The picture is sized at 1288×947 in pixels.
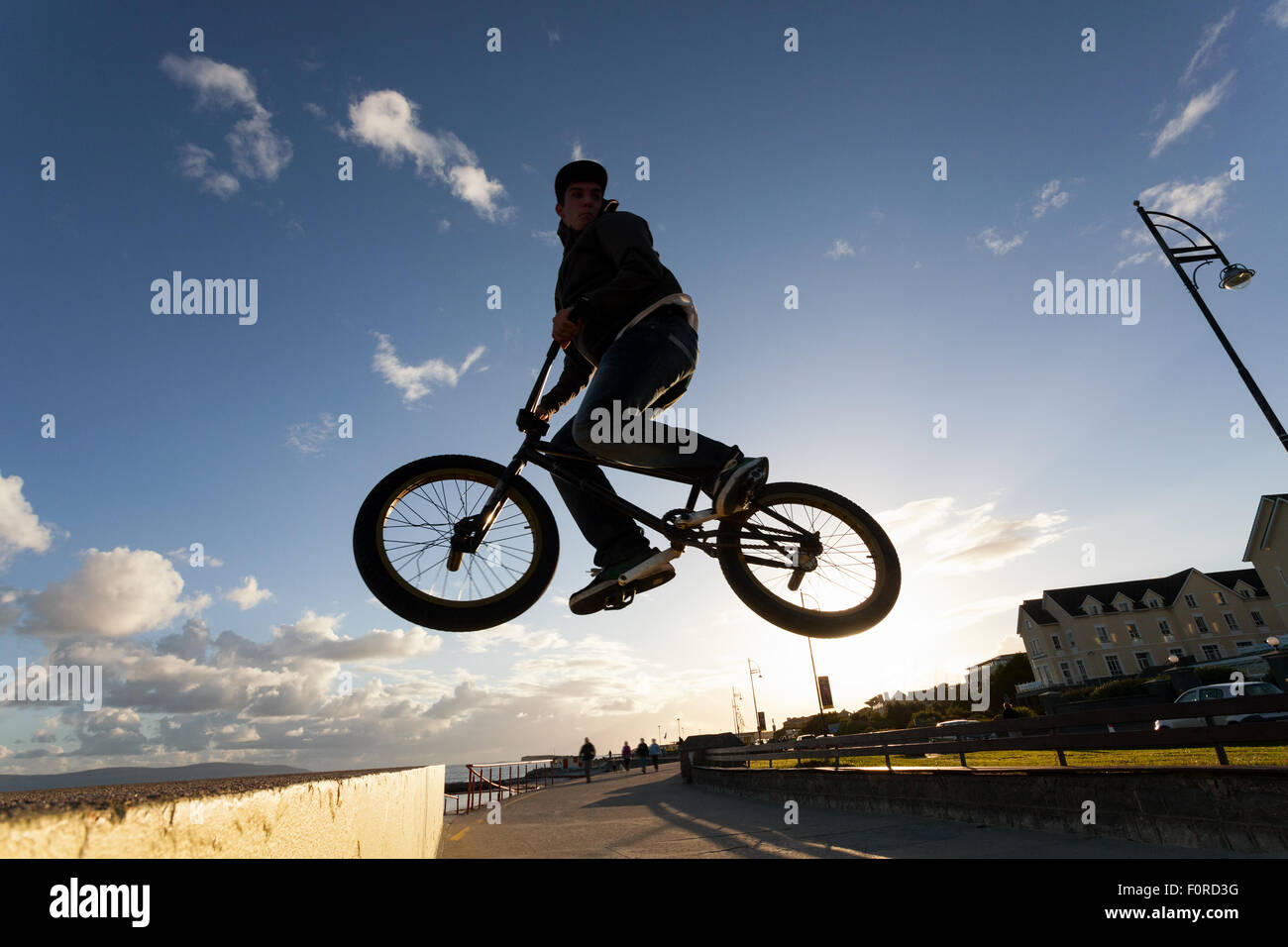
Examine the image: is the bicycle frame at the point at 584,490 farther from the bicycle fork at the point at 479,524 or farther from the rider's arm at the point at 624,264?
the rider's arm at the point at 624,264

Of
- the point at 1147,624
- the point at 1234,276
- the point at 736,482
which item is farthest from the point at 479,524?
the point at 1147,624

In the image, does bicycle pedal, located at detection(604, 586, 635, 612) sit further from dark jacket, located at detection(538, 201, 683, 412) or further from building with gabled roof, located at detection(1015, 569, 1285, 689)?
building with gabled roof, located at detection(1015, 569, 1285, 689)

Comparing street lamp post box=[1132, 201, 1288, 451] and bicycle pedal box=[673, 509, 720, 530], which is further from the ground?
street lamp post box=[1132, 201, 1288, 451]

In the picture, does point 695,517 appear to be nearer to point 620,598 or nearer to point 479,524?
point 620,598

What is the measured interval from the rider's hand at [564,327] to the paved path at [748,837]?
5.64 meters

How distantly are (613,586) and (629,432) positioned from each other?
89 cm

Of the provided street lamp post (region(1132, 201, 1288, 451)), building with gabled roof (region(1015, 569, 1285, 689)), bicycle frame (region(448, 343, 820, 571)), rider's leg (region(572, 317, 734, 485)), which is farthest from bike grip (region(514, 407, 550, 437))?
building with gabled roof (region(1015, 569, 1285, 689))

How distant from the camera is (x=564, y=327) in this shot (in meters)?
3.79

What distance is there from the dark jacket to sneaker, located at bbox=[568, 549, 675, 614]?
4.39 feet

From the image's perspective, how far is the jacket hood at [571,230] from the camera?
4.20 meters

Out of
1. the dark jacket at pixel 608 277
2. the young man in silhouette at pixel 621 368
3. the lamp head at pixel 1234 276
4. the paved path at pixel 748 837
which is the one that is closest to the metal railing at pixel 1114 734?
the paved path at pixel 748 837

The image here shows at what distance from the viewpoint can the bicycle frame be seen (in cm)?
389

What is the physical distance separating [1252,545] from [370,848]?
6614cm
